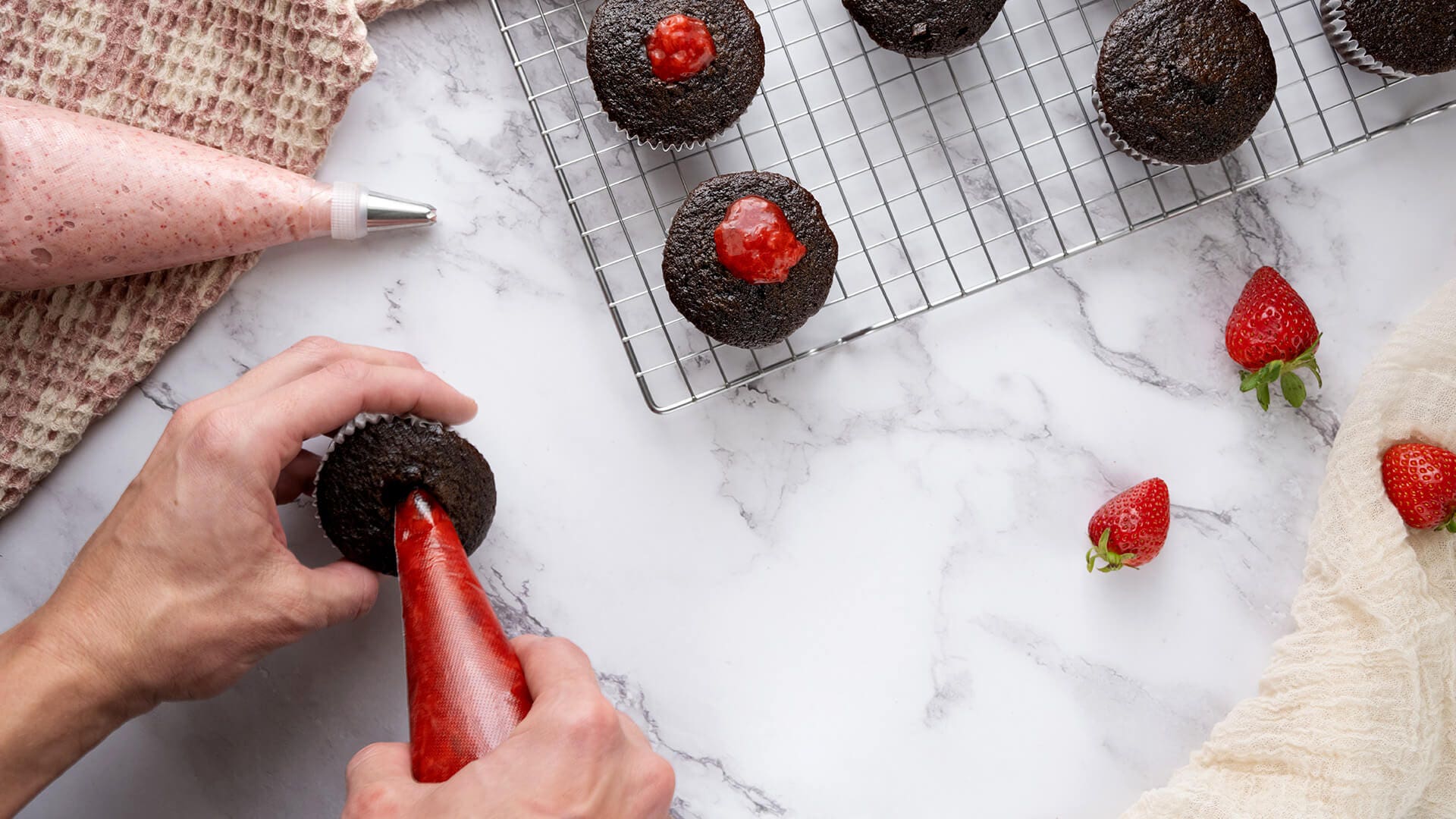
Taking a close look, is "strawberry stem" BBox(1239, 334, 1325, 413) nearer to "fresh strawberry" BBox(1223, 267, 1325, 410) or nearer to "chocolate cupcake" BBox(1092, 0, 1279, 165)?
"fresh strawberry" BBox(1223, 267, 1325, 410)

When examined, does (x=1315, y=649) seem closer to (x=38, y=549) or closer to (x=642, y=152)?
(x=642, y=152)

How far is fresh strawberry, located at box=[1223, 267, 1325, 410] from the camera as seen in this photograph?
2.25 meters

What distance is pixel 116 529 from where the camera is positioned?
191cm

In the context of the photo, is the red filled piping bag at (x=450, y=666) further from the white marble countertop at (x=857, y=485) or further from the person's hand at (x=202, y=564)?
the white marble countertop at (x=857, y=485)

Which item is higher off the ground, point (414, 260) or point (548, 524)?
point (414, 260)

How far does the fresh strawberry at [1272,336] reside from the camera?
2.25 meters

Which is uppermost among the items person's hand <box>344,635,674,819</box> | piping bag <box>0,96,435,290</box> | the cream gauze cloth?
piping bag <box>0,96,435,290</box>

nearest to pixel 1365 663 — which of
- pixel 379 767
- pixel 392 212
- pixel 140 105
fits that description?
pixel 379 767

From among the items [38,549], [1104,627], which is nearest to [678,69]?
[1104,627]

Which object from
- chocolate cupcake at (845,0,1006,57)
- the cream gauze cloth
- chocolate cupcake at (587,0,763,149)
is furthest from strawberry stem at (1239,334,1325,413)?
chocolate cupcake at (587,0,763,149)

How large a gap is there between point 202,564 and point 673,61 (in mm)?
1407

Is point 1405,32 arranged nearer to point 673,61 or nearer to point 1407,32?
point 1407,32

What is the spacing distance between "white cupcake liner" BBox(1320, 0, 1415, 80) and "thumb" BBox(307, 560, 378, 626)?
251 centimetres

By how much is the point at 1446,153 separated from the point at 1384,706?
1.33 meters
